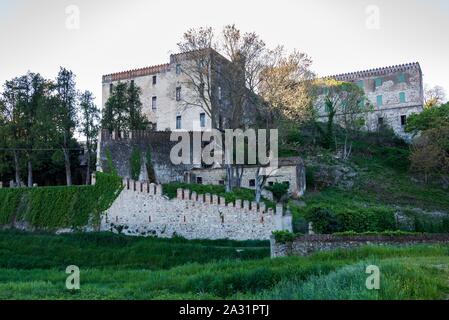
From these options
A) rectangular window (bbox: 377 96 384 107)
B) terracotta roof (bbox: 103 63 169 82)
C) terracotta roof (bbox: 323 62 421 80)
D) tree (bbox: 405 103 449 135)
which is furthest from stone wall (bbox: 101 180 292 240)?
terracotta roof (bbox: 323 62 421 80)

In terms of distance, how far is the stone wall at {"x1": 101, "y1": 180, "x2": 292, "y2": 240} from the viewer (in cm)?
2558

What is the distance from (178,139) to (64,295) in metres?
25.7

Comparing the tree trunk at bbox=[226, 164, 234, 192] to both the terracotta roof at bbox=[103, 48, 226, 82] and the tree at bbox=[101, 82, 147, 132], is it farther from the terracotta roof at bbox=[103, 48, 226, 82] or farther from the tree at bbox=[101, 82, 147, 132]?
the terracotta roof at bbox=[103, 48, 226, 82]

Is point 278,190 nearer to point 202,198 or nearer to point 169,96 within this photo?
point 202,198

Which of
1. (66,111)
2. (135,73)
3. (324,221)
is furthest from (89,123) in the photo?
(324,221)

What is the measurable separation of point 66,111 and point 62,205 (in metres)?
8.97

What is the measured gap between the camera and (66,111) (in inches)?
1404

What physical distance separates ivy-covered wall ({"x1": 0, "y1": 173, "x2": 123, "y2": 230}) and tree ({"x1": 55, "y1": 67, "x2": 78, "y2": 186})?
165 inches

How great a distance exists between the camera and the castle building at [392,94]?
49344 mm

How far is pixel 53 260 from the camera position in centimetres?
2308

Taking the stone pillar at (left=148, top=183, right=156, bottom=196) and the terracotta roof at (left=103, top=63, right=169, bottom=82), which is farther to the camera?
the terracotta roof at (left=103, top=63, right=169, bottom=82)

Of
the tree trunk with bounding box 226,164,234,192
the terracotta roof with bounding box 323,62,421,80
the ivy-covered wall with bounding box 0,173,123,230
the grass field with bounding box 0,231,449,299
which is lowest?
the grass field with bounding box 0,231,449,299
